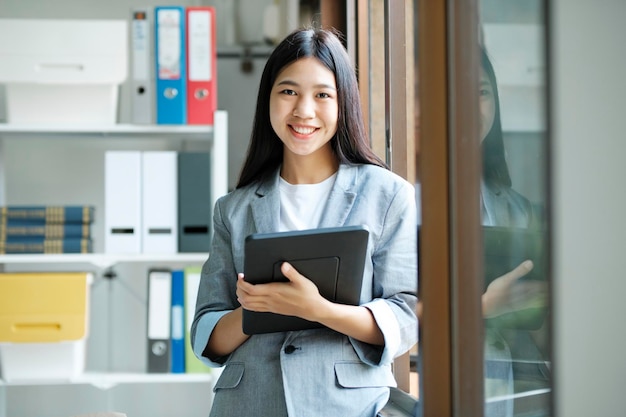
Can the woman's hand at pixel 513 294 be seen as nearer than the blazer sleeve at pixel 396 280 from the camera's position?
Yes

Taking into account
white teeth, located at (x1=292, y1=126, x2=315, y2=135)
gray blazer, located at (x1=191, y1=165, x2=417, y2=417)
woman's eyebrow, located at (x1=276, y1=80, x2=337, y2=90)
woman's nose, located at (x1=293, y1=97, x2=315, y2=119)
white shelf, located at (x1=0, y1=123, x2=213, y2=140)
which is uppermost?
white shelf, located at (x1=0, y1=123, x2=213, y2=140)

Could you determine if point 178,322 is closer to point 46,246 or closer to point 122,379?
point 122,379

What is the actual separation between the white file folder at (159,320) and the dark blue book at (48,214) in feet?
0.95

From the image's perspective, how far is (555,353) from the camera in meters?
0.63

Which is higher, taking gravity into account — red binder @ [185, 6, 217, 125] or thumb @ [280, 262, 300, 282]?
red binder @ [185, 6, 217, 125]

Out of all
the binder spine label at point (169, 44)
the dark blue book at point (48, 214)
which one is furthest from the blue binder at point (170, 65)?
the dark blue book at point (48, 214)

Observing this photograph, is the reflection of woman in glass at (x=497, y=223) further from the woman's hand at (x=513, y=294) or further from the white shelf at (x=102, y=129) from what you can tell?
the white shelf at (x=102, y=129)

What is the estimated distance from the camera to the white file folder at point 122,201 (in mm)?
2666

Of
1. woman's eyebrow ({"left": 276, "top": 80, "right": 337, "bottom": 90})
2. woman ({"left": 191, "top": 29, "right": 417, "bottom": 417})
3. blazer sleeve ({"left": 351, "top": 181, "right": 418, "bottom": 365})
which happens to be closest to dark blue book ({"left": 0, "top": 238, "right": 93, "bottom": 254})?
woman ({"left": 191, "top": 29, "right": 417, "bottom": 417})

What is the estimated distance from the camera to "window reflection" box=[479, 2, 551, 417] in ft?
2.22

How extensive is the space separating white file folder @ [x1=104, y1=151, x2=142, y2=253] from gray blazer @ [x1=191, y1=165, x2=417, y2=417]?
1427 millimetres

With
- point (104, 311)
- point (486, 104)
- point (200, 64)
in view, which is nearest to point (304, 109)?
point (486, 104)

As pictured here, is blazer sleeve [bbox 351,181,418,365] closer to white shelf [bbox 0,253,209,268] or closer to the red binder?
white shelf [bbox 0,253,209,268]

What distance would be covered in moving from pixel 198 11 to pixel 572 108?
219cm
